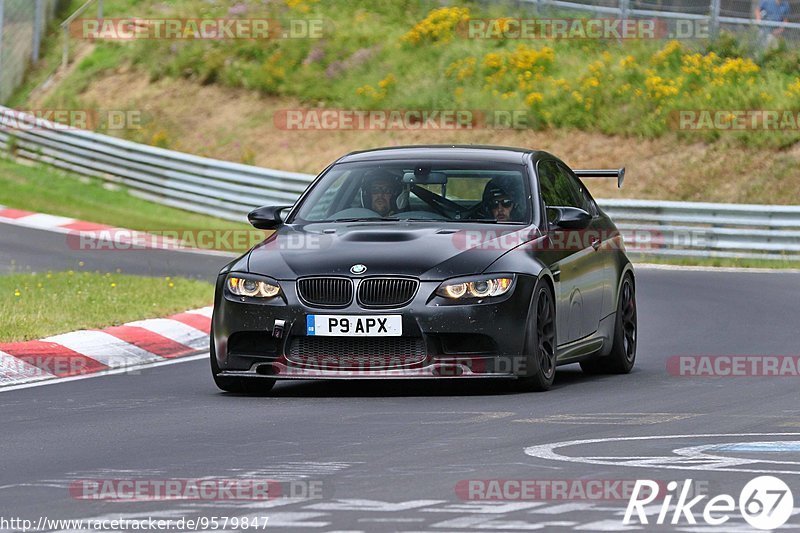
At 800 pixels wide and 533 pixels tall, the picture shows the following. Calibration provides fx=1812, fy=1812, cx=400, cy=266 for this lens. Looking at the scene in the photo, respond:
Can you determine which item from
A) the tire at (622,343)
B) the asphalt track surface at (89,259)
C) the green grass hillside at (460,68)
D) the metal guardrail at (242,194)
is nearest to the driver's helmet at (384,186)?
the tire at (622,343)

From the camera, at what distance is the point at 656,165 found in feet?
99.1

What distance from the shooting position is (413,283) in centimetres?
1031

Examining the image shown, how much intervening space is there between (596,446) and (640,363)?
16.2 ft

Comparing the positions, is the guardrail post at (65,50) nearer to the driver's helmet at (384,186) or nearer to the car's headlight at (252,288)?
the driver's helmet at (384,186)

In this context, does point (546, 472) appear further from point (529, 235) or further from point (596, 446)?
point (529, 235)

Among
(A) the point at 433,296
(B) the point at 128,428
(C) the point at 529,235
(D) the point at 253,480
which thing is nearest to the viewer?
(D) the point at 253,480

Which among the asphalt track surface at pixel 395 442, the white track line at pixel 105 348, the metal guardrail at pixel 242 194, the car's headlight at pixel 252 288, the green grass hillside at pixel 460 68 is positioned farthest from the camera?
the green grass hillside at pixel 460 68

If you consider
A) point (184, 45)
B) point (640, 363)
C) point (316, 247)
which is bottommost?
point (640, 363)

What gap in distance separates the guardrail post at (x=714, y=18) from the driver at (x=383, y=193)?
68.5 ft

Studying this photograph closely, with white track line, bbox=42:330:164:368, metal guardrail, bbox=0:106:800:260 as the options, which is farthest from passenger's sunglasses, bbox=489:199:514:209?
metal guardrail, bbox=0:106:800:260

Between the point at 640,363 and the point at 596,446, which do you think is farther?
the point at 640,363

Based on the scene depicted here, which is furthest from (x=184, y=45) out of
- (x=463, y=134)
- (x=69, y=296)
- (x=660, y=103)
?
(x=69, y=296)

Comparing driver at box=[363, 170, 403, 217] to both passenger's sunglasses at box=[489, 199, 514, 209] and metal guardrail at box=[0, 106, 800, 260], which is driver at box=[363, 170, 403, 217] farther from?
metal guardrail at box=[0, 106, 800, 260]

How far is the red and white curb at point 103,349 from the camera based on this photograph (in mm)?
12141
